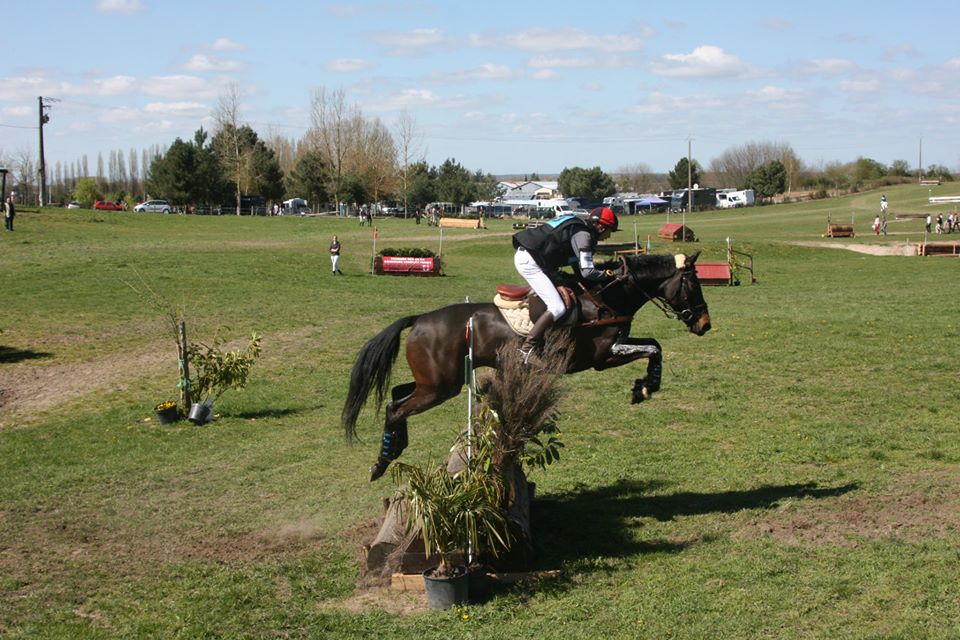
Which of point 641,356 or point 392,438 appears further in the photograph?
point 392,438

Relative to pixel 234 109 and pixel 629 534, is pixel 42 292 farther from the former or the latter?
pixel 234 109

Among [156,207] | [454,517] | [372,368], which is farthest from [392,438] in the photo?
[156,207]

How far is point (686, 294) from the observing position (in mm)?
10336

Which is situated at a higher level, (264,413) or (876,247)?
(876,247)

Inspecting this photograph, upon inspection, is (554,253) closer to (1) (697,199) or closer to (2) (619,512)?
(2) (619,512)

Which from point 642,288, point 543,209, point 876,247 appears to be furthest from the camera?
point 543,209

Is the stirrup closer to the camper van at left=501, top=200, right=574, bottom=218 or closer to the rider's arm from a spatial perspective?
the rider's arm

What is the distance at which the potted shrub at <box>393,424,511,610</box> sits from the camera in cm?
738

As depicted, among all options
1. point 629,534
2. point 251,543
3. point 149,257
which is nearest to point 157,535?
point 251,543

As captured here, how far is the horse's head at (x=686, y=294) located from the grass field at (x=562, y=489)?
1793 mm

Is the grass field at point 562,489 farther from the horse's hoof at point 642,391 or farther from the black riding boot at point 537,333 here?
the horse's hoof at point 642,391

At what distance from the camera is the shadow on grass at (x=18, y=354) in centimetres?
1967

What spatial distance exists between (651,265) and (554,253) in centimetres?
128

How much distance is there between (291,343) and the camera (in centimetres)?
2130
